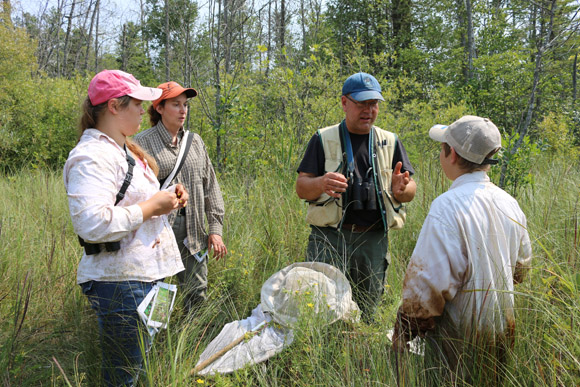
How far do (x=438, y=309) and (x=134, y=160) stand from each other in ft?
5.15

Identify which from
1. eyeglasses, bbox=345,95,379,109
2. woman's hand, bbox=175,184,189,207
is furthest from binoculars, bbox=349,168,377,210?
woman's hand, bbox=175,184,189,207

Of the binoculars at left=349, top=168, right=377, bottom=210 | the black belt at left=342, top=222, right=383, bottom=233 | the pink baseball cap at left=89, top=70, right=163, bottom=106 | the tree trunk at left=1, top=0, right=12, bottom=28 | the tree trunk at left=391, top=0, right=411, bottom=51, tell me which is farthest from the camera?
the tree trunk at left=391, top=0, right=411, bottom=51

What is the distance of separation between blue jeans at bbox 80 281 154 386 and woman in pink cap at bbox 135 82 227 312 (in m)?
0.95

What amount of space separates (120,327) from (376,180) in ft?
6.13

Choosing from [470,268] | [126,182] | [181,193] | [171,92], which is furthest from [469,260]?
[171,92]

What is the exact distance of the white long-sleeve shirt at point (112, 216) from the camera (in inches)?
69.8

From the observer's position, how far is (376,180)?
298cm

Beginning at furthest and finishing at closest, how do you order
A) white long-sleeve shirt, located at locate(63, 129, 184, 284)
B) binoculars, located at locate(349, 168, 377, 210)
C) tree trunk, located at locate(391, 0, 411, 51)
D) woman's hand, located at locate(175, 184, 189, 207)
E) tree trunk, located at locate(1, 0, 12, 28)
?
tree trunk, located at locate(391, 0, 411, 51) → tree trunk, located at locate(1, 0, 12, 28) → binoculars, located at locate(349, 168, 377, 210) → woman's hand, located at locate(175, 184, 189, 207) → white long-sleeve shirt, located at locate(63, 129, 184, 284)

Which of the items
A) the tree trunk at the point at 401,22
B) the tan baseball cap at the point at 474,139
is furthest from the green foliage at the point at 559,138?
the tree trunk at the point at 401,22

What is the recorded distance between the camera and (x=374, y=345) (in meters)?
2.18

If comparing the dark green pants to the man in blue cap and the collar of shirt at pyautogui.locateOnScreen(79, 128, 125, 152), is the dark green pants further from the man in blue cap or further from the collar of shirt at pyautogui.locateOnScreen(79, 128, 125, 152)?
the collar of shirt at pyautogui.locateOnScreen(79, 128, 125, 152)

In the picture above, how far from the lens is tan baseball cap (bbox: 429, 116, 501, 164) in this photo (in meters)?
1.88

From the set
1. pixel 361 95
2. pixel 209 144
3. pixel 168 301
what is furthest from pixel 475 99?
pixel 168 301

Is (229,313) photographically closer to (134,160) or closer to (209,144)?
(134,160)
